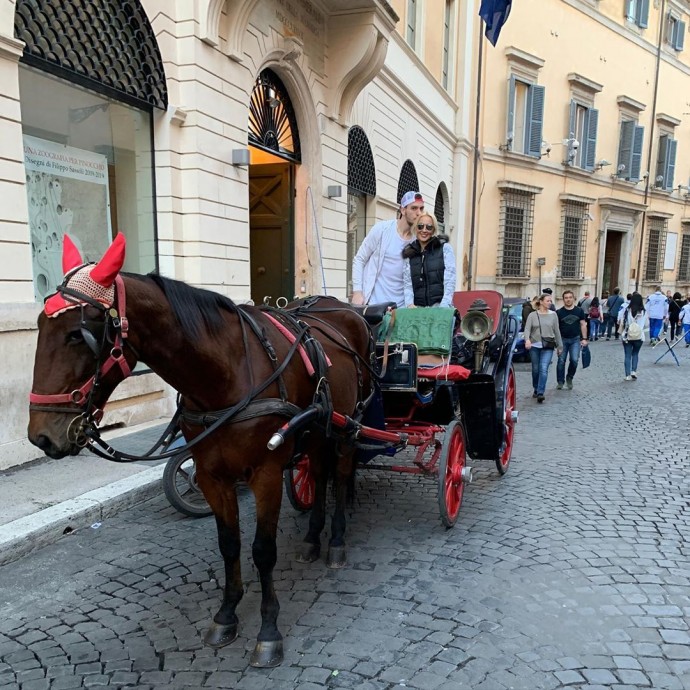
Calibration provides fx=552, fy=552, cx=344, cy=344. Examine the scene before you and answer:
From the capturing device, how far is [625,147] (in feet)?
77.2

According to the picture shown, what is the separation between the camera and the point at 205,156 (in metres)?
6.70

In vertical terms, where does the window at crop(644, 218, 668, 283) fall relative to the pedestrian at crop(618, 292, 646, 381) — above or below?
above

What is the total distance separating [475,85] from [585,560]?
17.6m

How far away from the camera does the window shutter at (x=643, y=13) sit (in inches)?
885

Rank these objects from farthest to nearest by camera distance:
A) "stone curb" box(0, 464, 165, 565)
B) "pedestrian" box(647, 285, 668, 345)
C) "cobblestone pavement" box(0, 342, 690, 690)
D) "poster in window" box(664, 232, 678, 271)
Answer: "poster in window" box(664, 232, 678, 271) → "pedestrian" box(647, 285, 668, 345) → "stone curb" box(0, 464, 165, 565) → "cobblestone pavement" box(0, 342, 690, 690)

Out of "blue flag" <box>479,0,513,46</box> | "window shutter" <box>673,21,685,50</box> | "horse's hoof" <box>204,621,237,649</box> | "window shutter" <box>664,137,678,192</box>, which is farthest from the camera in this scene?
"window shutter" <box>664,137,678,192</box>

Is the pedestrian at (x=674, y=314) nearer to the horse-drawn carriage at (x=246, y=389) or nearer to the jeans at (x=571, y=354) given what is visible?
the jeans at (x=571, y=354)

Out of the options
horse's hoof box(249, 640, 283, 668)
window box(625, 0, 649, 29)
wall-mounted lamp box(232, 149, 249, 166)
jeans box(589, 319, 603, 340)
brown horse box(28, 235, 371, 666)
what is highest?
window box(625, 0, 649, 29)

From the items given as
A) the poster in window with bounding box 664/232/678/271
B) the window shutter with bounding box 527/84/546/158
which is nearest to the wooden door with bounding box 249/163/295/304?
the window shutter with bounding box 527/84/546/158

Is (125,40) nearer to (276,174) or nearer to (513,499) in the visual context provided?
(276,174)

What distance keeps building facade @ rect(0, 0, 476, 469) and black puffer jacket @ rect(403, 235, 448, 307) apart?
1646 millimetres

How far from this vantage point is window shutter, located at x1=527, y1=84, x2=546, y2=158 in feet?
62.3

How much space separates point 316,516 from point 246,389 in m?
1.35

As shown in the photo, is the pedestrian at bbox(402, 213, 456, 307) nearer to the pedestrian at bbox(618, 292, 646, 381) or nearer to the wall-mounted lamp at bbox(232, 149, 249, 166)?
the wall-mounted lamp at bbox(232, 149, 249, 166)
